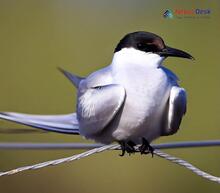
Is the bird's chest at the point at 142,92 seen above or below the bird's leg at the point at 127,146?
above

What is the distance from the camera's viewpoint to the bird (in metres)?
1.20

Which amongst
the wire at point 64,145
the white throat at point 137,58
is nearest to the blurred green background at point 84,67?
the wire at point 64,145

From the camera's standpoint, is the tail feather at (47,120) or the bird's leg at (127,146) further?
the tail feather at (47,120)

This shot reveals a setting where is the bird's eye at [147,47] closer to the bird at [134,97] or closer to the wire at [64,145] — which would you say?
the bird at [134,97]

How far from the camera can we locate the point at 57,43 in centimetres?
150

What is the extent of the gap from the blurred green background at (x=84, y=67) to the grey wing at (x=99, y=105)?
0.18 meters

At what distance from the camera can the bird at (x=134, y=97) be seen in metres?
1.20

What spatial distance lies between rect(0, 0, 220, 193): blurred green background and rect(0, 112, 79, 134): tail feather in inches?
1.0

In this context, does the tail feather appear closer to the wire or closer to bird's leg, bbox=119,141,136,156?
the wire


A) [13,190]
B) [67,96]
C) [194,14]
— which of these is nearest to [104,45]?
[67,96]

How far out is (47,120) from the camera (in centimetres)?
144

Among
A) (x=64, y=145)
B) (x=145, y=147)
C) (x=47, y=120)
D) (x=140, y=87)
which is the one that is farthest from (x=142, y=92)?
(x=47, y=120)

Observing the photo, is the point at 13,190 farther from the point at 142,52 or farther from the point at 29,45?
the point at 142,52

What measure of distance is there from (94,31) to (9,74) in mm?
256
